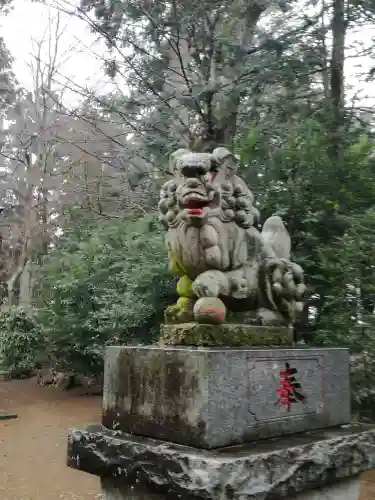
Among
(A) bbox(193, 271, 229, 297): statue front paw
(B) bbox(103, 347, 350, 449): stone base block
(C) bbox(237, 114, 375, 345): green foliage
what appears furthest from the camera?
(C) bbox(237, 114, 375, 345): green foliage

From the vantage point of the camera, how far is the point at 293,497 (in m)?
2.92

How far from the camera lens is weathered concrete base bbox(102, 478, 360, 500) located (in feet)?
9.41

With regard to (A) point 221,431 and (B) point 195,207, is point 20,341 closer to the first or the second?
(B) point 195,207

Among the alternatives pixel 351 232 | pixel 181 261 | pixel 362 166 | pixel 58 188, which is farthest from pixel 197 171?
pixel 58 188

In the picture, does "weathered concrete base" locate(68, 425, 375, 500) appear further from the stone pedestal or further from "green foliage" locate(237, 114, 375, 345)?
"green foliage" locate(237, 114, 375, 345)

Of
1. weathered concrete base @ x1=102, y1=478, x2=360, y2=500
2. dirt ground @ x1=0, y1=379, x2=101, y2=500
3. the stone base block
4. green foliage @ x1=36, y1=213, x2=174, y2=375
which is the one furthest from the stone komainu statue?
green foliage @ x1=36, y1=213, x2=174, y2=375

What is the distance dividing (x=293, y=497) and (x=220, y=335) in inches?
36.9

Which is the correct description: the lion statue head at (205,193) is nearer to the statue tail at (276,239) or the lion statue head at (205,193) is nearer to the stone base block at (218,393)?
the statue tail at (276,239)

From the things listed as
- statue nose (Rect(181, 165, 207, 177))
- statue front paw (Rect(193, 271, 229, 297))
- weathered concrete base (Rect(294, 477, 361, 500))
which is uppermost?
statue nose (Rect(181, 165, 207, 177))

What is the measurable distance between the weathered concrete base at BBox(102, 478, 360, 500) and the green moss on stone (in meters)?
0.80

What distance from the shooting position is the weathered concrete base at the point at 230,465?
2529 mm

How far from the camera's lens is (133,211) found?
11070 millimetres

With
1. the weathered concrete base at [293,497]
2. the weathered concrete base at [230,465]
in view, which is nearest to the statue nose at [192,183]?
the weathered concrete base at [230,465]

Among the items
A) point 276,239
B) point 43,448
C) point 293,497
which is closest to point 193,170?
point 276,239
